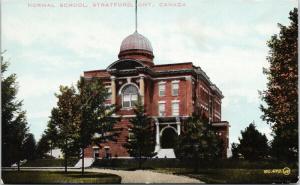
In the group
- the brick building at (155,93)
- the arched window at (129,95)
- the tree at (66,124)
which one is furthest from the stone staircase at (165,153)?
the tree at (66,124)

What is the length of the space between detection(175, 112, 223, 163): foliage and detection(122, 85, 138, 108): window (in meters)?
5.00

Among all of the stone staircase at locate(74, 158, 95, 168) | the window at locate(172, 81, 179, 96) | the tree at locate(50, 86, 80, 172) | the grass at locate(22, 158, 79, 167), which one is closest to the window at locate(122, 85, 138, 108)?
the window at locate(172, 81, 179, 96)

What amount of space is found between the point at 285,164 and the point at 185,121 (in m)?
8.89

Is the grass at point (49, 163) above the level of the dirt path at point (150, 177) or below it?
above

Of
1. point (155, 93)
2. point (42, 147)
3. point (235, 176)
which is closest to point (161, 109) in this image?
point (155, 93)

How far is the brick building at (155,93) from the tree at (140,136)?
41cm

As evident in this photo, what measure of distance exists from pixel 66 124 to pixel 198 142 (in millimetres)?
6834

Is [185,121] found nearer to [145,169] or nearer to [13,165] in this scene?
[145,169]

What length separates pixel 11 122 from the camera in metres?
25.0

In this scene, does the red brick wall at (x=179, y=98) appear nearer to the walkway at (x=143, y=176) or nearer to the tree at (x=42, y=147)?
the walkway at (x=143, y=176)

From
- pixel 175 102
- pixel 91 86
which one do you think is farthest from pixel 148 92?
pixel 91 86

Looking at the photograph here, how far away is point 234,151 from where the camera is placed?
88.4 ft

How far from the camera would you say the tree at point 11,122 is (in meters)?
23.9

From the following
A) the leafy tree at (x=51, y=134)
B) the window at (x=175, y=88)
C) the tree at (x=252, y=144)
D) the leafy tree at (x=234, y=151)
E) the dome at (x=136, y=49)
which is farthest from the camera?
the window at (x=175, y=88)
